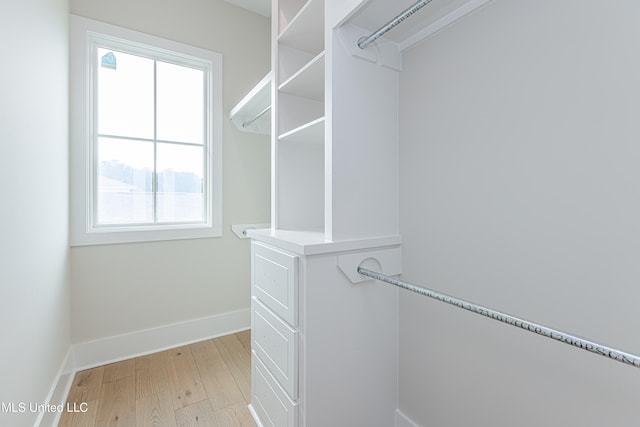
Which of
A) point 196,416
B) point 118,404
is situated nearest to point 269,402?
point 196,416

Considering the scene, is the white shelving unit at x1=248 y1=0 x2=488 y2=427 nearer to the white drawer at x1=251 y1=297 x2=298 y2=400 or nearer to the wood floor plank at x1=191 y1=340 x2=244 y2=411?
the white drawer at x1=251 y1=297 x2=298 y2=400

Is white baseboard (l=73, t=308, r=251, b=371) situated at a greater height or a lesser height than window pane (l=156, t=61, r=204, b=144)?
lesser

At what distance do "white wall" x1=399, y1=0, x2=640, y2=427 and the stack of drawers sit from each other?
543 millimetres

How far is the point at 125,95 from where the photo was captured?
2014 mm

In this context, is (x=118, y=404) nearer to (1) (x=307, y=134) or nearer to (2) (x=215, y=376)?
(2) (x=215, y=376)

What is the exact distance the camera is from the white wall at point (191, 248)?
1.88 m

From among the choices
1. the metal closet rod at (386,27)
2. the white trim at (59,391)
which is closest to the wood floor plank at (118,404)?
the white trim at (59,391)

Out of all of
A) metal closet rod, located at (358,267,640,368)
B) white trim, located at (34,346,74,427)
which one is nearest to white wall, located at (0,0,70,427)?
white trim, located at (34,346,74,427)

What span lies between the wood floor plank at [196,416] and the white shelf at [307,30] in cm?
205

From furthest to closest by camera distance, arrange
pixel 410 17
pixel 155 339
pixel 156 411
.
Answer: pixel 155 339 → pixel 156 411 → pixel 410 17

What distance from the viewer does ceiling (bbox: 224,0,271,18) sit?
2.31 m

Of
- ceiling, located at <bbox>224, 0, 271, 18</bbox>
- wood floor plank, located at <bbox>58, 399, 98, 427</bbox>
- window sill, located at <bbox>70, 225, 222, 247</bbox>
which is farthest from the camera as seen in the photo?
ceiling, located at <bbox>224, 0, 271, 18</bbox>

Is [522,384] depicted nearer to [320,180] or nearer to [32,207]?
[320,180]

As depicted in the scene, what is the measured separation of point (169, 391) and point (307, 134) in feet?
5.59
